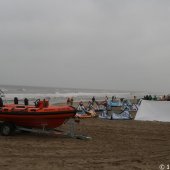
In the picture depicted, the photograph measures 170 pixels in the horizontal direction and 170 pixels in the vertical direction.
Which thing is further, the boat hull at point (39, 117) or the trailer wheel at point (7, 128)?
the trailer wheel at point (7, 128)

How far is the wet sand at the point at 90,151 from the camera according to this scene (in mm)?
7750

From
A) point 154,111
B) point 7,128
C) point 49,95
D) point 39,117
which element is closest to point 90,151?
point 39,117

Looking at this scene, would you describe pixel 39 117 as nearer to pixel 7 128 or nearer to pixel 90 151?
pixel 7 128

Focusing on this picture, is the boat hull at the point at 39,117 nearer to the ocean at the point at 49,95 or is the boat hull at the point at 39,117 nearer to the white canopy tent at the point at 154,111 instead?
the white canopy tent at the point at 154,111

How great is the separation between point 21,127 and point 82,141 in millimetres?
2126

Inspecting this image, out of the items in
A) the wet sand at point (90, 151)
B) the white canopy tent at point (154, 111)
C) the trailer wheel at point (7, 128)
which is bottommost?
the wet sand at point (90, 151)

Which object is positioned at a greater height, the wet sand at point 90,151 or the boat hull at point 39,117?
the boat hull at point 39,117

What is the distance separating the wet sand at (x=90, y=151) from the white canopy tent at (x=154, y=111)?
4248mm

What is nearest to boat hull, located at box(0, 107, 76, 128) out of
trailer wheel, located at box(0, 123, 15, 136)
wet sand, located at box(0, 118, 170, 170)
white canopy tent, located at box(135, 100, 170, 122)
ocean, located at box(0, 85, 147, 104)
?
trailer wheel, located at box(0, 123, 15, 136)

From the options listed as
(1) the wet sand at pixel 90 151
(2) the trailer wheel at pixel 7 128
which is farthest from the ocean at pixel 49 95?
(1) the wet sand at pixel 90 151

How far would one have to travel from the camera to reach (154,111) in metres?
17.9

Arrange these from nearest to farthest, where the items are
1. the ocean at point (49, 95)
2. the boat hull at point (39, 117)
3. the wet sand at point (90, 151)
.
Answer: the wet sand at point (90, 151) < the boat hull at point (39, 117) < the ocean at point (49, 95)

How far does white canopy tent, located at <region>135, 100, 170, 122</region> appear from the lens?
17.5 m

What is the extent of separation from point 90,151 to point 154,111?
9087mm
